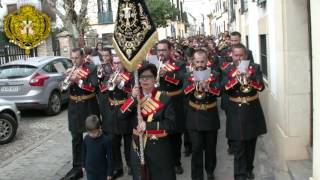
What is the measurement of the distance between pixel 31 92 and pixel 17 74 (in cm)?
65

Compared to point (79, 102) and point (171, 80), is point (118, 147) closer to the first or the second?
point (79, 102)

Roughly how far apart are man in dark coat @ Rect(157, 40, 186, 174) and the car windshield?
6.54 meters

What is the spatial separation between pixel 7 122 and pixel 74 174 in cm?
370

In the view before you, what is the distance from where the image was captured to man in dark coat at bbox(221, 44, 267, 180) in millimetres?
6734

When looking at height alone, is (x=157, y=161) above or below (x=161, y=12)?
below

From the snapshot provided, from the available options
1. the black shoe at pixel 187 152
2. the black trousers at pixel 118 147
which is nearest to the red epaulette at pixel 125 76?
the black trousers at pixel 118 147

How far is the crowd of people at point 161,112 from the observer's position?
538cm

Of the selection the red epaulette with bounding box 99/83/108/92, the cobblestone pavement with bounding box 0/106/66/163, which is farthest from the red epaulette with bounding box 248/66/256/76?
the cobblestone pavement with bounding box 0/106/66/163

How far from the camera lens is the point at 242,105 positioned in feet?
22.5

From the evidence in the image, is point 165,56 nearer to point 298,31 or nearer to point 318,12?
point 298,31

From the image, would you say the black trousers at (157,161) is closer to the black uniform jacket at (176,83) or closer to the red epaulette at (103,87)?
→ the black uniform jacket at (176,83)

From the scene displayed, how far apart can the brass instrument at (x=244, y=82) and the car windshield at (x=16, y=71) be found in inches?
323

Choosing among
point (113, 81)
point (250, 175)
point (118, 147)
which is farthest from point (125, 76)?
point (250, 175)

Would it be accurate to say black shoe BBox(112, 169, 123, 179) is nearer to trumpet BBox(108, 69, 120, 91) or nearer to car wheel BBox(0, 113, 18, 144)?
trumpet BBox(108, 69, 120, 91)
